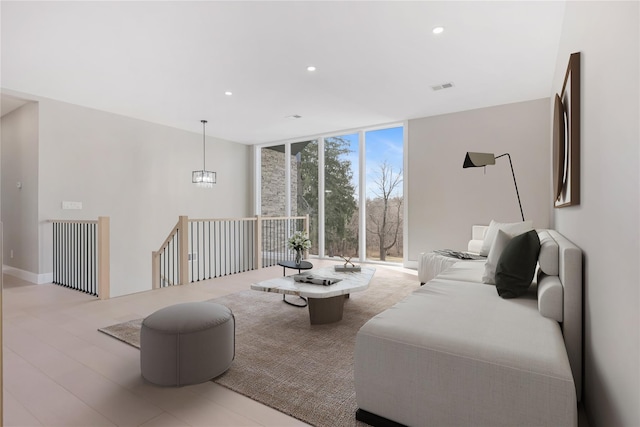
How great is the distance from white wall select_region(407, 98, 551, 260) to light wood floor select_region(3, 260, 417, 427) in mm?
4624

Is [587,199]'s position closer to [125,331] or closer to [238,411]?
[238,411]

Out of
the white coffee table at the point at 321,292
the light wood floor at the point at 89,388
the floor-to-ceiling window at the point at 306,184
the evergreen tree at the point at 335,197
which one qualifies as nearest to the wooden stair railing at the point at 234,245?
the floor-to-ceiling window at the point at 306,184

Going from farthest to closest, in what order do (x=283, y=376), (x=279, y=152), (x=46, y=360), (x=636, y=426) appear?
(x=279, y=152) < (x=46, y=360) < (x=283, y=376) < (x=636, y=426)

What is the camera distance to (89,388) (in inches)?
75.5

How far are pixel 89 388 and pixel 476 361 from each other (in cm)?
216

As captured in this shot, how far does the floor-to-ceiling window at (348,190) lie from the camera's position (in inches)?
250

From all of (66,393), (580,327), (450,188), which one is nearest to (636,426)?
A: (580,327)

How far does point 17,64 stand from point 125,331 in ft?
11.1

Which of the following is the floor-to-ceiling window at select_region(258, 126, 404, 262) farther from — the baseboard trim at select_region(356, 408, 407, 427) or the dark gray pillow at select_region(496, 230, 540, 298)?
the baseboard trim at select_region(356, 408, 407, 427)

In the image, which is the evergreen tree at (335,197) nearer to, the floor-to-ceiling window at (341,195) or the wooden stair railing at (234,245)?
the floor-to-ceiling window at (341,195)

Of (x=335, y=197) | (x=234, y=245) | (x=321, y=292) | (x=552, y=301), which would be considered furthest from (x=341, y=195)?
(x=552, y=301)

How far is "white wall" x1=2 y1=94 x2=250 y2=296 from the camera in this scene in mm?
4809

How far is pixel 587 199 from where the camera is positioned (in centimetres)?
178

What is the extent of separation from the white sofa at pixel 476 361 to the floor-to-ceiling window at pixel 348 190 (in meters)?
4.43
